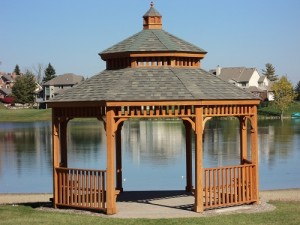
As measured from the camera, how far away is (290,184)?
2592cm

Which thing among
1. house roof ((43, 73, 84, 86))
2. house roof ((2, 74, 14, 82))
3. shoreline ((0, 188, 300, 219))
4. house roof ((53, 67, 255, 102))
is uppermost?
house roof ((2, 74, 14, 82))

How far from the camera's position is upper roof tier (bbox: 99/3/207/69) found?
16.0m

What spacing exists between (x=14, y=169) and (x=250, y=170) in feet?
67.4

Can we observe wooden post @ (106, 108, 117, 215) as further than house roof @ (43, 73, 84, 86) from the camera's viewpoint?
No

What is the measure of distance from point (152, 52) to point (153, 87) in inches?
51.5

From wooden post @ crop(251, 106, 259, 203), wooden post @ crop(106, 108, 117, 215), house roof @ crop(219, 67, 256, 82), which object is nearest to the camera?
wooden post @ crop(106, 108, 117, 215)

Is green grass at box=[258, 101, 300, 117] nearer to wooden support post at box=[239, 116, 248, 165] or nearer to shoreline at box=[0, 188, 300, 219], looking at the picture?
shoreline at box=[0, 188, 300, 219]

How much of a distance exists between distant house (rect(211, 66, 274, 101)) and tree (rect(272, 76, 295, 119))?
10.7 meters

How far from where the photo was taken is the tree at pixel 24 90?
110 m

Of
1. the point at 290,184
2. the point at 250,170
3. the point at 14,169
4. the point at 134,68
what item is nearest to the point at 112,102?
the point at 134,68

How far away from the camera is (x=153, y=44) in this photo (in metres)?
16.2

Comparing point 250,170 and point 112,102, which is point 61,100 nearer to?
point 112,102

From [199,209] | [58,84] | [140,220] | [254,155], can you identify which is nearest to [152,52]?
[254,155]

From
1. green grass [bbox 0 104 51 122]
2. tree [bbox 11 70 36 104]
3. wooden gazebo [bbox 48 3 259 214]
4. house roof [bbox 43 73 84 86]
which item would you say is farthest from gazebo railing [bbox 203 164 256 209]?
house roof [bbox 43 73 84 86]
